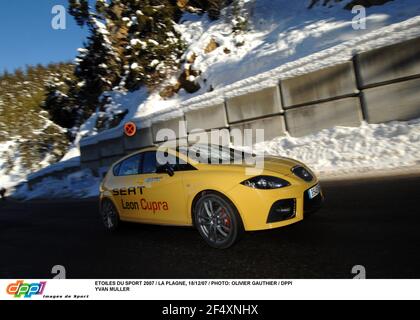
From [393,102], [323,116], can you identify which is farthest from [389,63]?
[323,116]

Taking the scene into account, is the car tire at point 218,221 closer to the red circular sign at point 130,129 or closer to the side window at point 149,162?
the side window at point 149,162

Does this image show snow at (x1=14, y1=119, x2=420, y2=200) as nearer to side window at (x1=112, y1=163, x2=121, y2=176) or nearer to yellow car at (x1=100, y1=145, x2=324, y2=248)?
yellow car at (x1=100, y1=145, x2=324, y2=248)

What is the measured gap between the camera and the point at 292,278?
3.56m

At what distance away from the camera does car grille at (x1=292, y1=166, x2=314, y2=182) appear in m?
4.83

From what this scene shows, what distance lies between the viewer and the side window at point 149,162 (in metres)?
5.69

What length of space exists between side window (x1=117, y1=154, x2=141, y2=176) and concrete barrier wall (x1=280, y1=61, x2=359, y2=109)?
6389mm

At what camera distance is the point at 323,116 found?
10453 millimetres

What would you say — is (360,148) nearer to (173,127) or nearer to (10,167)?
(173,127)

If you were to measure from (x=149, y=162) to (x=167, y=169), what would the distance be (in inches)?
27.7

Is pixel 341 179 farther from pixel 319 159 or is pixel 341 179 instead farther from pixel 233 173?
pixel 233 173

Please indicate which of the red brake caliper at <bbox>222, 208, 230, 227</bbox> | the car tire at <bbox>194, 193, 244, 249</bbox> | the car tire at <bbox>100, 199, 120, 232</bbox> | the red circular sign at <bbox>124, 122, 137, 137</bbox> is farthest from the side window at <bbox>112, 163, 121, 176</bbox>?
the red circular sign at <bbox>124, 122, 137, 137</bbox>

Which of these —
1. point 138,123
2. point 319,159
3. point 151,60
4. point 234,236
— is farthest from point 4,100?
point 234,236
